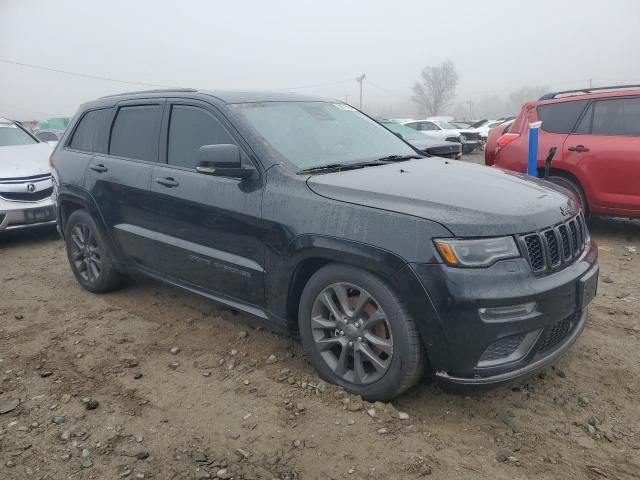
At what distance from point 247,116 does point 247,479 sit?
85.0 inches

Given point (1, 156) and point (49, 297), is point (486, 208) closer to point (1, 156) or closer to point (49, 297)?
point (49, 297)

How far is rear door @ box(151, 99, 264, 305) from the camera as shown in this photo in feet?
10.5

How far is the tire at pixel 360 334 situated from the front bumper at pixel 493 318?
16 cm

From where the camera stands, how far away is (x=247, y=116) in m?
3.43

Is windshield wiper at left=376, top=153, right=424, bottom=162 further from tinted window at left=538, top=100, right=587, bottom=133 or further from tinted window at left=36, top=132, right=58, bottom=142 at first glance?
tinted window at left=36, top=132, right=58, bottom=142

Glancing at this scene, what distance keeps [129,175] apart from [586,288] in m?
3.22

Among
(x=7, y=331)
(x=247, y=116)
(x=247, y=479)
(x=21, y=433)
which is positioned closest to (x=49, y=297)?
(x=7, y=331)

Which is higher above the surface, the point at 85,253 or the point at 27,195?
the point at 27,195

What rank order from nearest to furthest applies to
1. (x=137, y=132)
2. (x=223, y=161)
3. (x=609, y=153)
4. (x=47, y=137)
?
(x=223, y=161), (x=137, y=132), (x=609, y=153), (x=47, y=137)

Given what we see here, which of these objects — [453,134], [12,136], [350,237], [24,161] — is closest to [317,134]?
[350,237]

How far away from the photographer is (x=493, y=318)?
2.48 metres

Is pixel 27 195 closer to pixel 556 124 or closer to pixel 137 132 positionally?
pixel 137 132

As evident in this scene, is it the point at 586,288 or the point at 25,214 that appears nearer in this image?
the point at 586,288

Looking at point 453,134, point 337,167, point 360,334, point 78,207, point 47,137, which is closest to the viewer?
point 360,334
